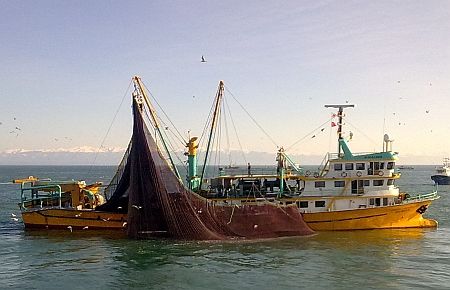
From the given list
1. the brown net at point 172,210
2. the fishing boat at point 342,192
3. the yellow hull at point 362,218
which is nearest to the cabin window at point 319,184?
the fishing boat at point 342,192

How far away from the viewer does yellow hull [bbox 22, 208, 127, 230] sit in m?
36.2

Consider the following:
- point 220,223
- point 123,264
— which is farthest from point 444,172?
point 123,264

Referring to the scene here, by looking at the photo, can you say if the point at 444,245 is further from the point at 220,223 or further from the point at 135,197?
the point at 135,197

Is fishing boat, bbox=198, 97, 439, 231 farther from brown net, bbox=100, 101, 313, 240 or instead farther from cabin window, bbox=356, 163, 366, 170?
brown net, bbox=100, 101, 313, 240

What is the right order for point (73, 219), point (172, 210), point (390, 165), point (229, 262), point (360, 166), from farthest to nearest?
1. point (73, 219)
2. point (360, 166)
3. point (390, 165)
4. point (172, 210)
5. point (229, 262)

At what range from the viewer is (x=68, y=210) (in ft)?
121

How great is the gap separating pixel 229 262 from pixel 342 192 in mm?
13146

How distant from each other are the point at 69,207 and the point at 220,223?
13.6m

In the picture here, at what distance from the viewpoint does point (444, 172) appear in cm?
11012

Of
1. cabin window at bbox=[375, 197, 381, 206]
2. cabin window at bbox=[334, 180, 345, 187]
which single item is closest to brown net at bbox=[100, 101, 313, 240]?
cabin window at bbox=[334, 180, 345, 187]

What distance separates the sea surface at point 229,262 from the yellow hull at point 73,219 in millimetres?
1317

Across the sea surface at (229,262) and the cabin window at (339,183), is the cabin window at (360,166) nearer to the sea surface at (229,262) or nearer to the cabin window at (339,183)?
the cabin window at (339,183)

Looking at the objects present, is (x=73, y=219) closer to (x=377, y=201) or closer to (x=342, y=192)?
(x=342, y=192)

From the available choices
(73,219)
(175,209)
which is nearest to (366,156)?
(175,209)
